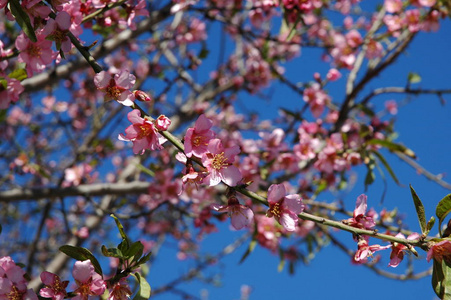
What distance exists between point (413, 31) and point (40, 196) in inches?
111

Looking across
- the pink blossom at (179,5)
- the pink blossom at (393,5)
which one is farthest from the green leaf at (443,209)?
the pink blossom at (393,5)

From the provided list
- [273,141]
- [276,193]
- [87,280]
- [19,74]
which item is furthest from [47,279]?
[273,141]

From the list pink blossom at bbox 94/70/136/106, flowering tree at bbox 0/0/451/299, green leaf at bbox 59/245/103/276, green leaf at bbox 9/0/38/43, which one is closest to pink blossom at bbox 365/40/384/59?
flowering tree at bbox 0/0/451/299

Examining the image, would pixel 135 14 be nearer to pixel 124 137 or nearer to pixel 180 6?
pixel 124 137

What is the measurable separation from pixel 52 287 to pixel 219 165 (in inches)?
24.4

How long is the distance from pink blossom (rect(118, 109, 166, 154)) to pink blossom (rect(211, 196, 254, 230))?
26 cm

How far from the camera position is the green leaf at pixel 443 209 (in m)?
1.10

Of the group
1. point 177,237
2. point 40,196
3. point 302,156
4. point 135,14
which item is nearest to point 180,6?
point 135,14

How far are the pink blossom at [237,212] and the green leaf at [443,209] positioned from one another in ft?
1.74

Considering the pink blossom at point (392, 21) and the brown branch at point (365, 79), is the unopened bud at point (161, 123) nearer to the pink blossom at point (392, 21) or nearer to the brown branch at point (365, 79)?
the brown branch at point (365, 79)

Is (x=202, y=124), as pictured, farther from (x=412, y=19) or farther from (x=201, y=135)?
(x=412, y=19)

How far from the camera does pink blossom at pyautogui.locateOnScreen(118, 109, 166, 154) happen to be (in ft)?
3.81

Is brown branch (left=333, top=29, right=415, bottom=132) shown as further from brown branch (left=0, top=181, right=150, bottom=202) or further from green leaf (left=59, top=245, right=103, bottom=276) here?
green leaf (left=59, top=245, right=103, bottom=276)

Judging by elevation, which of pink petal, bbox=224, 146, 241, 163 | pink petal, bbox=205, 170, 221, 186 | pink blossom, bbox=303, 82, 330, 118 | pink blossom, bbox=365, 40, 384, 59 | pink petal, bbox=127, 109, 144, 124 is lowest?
pink blossom, bbox=303, 82, 330, 118
